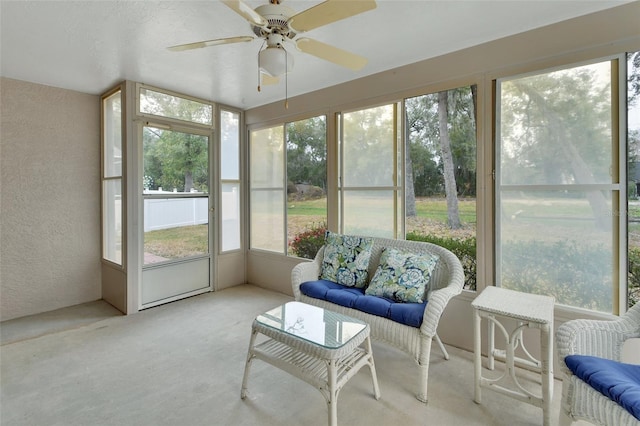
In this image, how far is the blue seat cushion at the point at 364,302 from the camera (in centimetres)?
202

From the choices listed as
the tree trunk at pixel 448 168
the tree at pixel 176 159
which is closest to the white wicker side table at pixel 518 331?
the tree trunk at pixel 448 168

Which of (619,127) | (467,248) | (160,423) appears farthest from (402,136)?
(160,423)

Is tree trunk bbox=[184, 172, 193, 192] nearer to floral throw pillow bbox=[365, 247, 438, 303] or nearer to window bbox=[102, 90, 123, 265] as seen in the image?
window bbox=[102, 90, 123, 265]

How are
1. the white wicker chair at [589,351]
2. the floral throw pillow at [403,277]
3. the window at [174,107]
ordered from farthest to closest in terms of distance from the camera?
the window at [174,107]
the floral throw pillow at [403,277]
the white wicker chair at [589,351]

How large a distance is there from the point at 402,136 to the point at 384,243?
110 cm

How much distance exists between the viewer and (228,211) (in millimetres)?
4309

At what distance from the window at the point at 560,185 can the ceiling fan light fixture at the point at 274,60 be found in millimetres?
1804

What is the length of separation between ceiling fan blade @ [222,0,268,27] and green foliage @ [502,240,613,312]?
241cm

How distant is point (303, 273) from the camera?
275 centimetres

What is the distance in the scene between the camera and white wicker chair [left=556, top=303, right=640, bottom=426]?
4.20ft

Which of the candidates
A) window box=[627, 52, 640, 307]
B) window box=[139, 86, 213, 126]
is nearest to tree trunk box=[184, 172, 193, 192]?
window box=[139, 86, 213, 126]

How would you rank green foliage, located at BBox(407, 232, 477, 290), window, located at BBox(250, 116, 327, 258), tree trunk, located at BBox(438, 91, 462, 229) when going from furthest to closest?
window, located at BBox(250, 116, 327, 258)
tree trunk, located at BBox(438, 91, 462, 229)
green foliage, located at BBox(407, 232, 477, 290)

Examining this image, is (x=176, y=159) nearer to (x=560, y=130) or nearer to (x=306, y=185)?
(x=306, y=185)

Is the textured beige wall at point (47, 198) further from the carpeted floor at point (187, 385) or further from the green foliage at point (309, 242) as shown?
the green foliage at point (309, 242)
